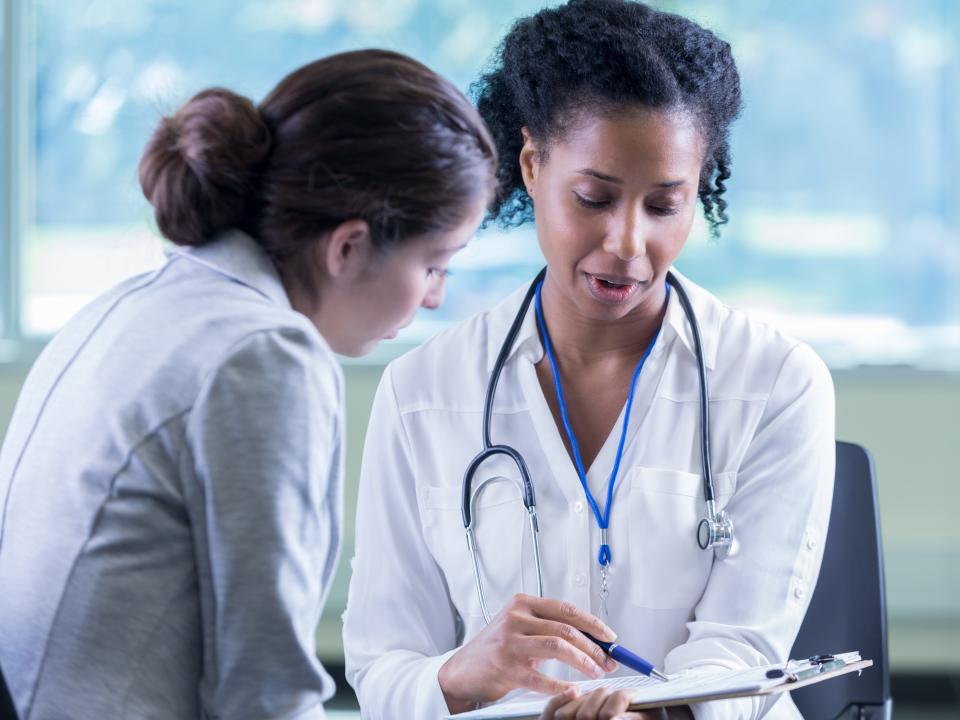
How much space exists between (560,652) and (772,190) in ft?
7.29

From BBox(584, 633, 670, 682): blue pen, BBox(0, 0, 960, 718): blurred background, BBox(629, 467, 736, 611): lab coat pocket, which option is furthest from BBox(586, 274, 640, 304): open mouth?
BBox(0, 0, 960, 718): blurred background

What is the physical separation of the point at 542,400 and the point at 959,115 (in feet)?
6.96

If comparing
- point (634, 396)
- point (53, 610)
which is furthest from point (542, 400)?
point (53, 610)

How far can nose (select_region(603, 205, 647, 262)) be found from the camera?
1443 millimetres

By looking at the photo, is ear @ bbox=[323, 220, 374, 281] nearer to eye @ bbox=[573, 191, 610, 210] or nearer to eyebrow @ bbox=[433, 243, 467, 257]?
eyebrow @ bbox=[433, 243, 467, 257]

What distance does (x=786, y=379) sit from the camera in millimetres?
1506

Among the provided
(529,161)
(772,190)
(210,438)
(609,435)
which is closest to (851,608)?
(609,435)

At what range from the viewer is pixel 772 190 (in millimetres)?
3191

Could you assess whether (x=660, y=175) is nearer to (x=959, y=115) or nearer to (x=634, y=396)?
(x=634, y=396)

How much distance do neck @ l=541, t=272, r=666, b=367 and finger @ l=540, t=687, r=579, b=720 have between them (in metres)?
0.54

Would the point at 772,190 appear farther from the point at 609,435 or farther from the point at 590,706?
the point at 590,706

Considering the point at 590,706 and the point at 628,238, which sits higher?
the point at 628,238

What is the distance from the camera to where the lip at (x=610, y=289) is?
4.91 ft

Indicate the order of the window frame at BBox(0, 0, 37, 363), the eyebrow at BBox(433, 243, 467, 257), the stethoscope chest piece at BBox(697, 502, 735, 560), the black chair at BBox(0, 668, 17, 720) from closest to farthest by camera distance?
the black chair at BBox(0, 668, 17, 720), the eyebrow at BBox(433, 243, 467, 257), the stethoscope chest piece at BBox(697, 502, 735, 560), the window frame at BBox(0, 0, 37, 363)
